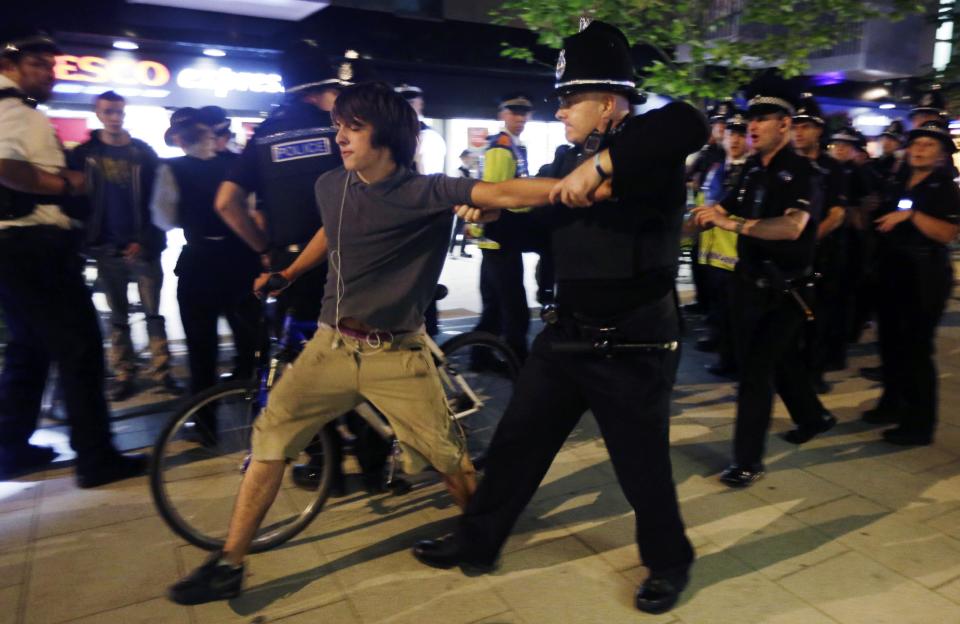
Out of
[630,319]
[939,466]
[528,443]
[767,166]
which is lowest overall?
[939,466]

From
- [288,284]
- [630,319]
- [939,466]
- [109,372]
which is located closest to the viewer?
[630,319]

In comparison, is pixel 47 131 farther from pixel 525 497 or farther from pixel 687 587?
pixel 687 587

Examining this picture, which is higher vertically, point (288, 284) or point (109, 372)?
point (288, 284)

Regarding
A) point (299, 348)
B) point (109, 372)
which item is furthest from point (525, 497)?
point (109, 372)

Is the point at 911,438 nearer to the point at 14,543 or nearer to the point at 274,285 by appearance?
the point at 274,285

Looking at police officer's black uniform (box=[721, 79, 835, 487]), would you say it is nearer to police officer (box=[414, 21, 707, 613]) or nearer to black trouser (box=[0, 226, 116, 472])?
police officer (box=[414, 21, 707, 613])

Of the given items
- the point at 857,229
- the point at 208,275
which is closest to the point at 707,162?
the point at 857,229

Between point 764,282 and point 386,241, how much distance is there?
2005 millimetres

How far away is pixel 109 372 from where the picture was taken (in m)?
5.64

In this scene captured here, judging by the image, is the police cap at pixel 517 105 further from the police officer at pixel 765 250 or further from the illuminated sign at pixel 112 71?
the illuminated sign at pixel 112 71

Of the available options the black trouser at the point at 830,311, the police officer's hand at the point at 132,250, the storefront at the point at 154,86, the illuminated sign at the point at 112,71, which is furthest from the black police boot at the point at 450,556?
the illuminated sign at the point at 112,71

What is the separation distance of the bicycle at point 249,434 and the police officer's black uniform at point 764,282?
123 cm

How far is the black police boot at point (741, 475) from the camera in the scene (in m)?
3.82

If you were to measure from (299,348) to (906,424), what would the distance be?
11.6 ft
